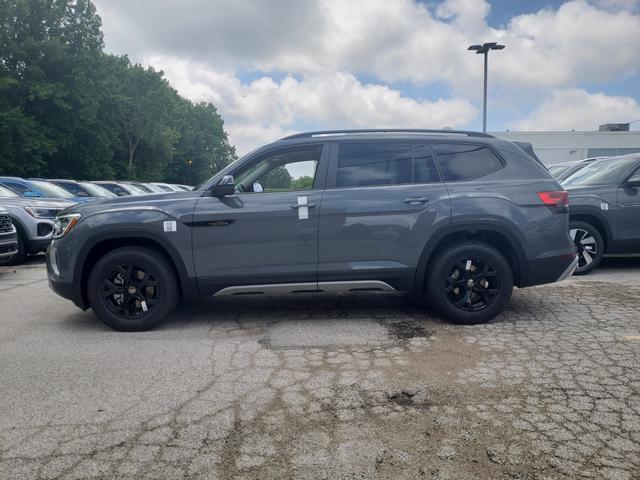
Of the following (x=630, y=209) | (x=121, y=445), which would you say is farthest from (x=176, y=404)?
(x=630, y=209)

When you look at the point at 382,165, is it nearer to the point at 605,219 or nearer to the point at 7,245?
the point at 605,219

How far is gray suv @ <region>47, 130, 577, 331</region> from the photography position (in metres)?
4.48

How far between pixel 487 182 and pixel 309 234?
1.81m

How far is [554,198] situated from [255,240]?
2.88 metres

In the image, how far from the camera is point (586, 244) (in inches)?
278

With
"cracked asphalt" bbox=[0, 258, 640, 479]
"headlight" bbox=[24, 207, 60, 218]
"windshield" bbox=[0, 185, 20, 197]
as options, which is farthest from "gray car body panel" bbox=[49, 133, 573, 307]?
"windshield" bbox=[0, 185, 20, 197]

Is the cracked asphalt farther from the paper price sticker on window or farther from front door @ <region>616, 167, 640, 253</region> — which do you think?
front door @ <region>616, 167, 640, 253</region>

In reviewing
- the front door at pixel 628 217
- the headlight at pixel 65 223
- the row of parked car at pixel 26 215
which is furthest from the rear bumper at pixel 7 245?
the front door at pixel 628 217

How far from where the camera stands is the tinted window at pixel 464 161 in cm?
474

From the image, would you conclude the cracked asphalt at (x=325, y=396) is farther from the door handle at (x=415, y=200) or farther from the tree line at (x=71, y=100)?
the tree line at (x=71, y=100)

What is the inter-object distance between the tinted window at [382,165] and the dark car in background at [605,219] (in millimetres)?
3501

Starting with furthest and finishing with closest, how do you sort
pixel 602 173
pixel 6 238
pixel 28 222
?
pixel 28 222, pixel 6 238, pixel 602 173

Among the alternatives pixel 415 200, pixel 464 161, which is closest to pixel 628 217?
pixel 464 161

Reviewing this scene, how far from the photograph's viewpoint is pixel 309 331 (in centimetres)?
451
